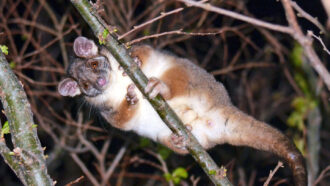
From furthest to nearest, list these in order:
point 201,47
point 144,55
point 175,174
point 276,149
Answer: point 201,47, point 175,174, point 144,55, point 276,149

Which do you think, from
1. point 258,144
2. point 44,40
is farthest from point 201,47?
point 258,144

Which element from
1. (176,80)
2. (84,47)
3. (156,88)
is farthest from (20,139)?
(84,47)

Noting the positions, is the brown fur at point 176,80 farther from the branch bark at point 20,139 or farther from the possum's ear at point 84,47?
the branch bark at point 20,139

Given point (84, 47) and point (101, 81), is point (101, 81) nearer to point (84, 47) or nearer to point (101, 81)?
point (101, 81)

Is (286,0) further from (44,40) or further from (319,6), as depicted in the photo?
(44,40)

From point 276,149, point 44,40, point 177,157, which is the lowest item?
point 177,157

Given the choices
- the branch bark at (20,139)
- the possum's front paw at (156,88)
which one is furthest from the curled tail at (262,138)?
the branch bark at (20,139)
